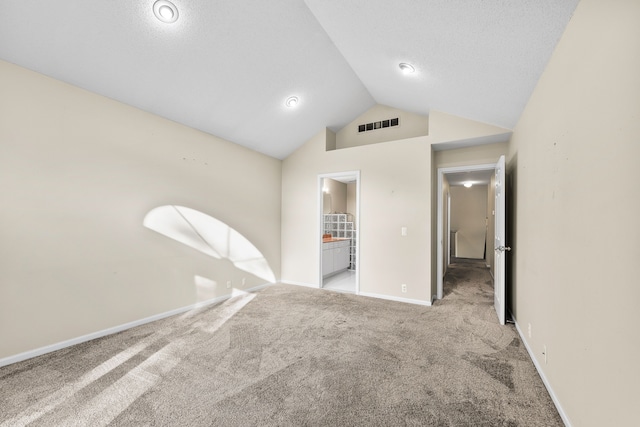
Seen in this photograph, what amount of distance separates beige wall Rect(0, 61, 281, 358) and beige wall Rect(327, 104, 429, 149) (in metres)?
2.53

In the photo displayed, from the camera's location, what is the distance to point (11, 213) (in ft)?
7.63

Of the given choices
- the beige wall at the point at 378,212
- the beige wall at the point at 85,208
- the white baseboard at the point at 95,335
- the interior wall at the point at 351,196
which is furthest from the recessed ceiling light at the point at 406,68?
the interior wall at the point at 351,196

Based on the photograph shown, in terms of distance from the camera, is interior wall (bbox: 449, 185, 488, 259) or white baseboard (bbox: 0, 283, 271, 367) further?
interior wall (bbox: 449, 185, 488, 259)

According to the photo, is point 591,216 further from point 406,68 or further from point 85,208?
point 85,208

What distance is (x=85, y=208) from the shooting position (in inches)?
109

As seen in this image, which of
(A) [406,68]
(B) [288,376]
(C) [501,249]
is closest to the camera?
(B) [288,376]

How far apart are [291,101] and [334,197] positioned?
369 cm

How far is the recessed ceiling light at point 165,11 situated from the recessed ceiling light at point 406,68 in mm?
2253

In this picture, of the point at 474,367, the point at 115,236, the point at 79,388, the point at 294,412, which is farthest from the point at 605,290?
the point at 115,236

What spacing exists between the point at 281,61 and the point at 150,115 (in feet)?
5.87

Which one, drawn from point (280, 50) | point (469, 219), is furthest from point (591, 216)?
point (469, 219)

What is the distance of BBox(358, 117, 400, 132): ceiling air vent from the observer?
467cm

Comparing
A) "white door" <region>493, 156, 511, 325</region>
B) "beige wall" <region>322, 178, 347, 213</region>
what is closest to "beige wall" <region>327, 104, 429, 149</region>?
"white door" <region>493, 156, 511, 325</region>

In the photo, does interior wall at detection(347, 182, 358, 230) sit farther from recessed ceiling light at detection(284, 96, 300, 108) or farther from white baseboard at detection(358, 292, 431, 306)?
recessed ceiling light at detection(284, 96, 300, 108)
